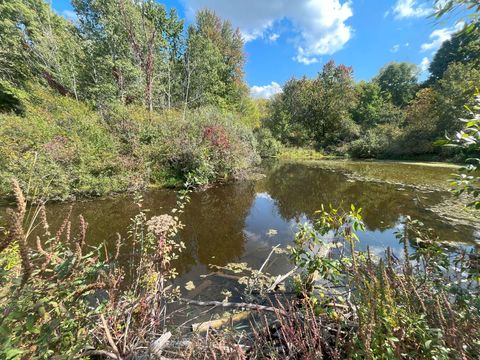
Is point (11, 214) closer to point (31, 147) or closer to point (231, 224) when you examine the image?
point (231, 224)

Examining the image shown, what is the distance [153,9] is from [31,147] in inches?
609

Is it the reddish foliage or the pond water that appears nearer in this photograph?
the pond water

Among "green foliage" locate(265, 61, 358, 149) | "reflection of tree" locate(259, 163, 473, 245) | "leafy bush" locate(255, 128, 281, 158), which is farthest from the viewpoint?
"green foliage" locate(265, 61, 358, 149)

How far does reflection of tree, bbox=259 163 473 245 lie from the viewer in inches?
229

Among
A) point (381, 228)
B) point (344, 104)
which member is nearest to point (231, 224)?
point (381, 228)

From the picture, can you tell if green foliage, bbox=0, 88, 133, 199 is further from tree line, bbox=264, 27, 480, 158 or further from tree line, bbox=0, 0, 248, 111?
tree line, bbox=264, 27, 480, 158

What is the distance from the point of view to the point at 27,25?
13023 mm

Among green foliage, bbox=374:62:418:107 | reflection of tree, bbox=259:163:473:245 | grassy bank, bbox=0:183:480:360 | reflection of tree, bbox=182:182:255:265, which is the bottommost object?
reflection of tree, bbox=182:182:255:265

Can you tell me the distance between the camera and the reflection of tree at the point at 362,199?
583 centimetres

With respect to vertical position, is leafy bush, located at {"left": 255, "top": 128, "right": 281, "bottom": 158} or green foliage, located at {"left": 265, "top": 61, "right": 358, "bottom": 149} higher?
green foliage, located at {"left": 265, "top": 61, "right": 358, "bottom": 149}

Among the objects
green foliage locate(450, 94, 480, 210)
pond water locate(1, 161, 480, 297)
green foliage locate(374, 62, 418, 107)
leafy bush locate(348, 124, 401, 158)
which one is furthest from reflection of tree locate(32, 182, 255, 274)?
green foliage locate(374, 62, 418, 107)

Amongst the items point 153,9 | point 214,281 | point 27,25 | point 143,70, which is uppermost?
point 153,9

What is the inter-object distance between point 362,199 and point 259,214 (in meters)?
3.96

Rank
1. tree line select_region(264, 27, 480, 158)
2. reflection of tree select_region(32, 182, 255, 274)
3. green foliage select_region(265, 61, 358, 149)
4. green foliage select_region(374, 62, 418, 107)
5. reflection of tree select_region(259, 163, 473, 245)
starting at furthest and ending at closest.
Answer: green foliage select_region(374, 62, 418, 107)
green foliage select_region(265, 61, 358, 149)
tree line select_region(264, 27, 480, 158)
reflection of tree select_region(259, 163, 473, 245)
reflection of tree select_region(32, 182, 255, 274)
